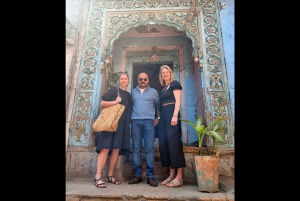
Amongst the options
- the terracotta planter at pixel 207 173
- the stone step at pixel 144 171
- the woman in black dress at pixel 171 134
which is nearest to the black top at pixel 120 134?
the stone step at pixel 144 171

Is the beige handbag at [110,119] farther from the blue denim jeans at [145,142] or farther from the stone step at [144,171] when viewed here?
the stone step at [144,171]

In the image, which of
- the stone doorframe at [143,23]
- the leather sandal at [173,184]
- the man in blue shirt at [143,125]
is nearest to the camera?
the leather sandal at [173,184]

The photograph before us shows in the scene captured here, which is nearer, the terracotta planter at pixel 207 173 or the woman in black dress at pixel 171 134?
the terracotta planter at pixel 207 173

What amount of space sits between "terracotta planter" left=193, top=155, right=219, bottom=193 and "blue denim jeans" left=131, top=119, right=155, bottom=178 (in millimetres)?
Result: 738

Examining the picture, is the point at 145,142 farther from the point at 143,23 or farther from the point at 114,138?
the point at 143,23

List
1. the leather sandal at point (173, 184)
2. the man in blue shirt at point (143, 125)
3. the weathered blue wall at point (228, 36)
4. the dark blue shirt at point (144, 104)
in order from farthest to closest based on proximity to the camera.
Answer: the weathered blue wall at point (228, 36)
the dark blue shirt at point (144, 104)
the man in blue shirt at point (143, 125)
the leather sandal at point (173, 184)

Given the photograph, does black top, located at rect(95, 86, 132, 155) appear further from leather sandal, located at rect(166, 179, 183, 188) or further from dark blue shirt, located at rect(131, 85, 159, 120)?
leather sandal, located at rect(166, 179, 183, 188)

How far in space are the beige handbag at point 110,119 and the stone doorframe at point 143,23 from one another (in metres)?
0.85

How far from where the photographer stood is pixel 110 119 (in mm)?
3332

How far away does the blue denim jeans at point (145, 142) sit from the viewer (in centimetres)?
326

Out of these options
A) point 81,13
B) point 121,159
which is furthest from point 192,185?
point 81,13
